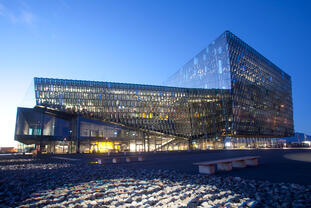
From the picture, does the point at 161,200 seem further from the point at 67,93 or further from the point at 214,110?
the point at 214,110

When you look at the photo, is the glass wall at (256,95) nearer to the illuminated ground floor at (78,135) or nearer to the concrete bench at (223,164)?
the illuminated ground floor at (78,135)

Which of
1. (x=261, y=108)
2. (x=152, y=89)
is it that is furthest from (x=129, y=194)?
(x=261, y=108)

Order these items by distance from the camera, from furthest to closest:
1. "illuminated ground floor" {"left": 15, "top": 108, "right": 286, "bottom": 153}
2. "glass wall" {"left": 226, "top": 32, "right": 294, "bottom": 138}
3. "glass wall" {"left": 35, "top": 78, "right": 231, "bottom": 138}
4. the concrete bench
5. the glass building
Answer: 1. "glass wall" {"left": 226, "top": 32, "right": 294, "bottom": 138}
2. the glass building
3. "illuminated ground floor" {"left": 15, "top": 108, "right": 286, "bottom": 153}
4. "glass wall" {"left": 35, "top": 78, "right": 231, "bottom": 138}
5. the concrete bench

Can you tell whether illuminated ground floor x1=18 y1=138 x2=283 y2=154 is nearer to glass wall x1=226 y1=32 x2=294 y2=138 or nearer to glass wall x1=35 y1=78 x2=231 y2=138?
glass wall x1=35 y1=78 x2=231 y2=138

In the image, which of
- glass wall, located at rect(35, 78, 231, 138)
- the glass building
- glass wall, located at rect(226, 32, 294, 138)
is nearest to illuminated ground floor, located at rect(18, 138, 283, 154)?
the glass building

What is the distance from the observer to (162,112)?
58.3 metres

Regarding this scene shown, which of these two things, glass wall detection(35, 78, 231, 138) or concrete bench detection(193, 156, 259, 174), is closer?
concrete bench detection(193, 156, 259, 174)

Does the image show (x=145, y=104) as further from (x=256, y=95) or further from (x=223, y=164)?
(x=223, y=164)

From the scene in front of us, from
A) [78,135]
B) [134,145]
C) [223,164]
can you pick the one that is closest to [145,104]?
[134,145]

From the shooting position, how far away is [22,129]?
176ft

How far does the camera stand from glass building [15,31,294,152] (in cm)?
5106

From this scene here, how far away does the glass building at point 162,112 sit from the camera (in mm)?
51062

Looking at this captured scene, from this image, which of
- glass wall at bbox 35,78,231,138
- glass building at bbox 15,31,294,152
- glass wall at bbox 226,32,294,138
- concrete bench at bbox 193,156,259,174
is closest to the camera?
concrete bench at bbox 193,156,259,174

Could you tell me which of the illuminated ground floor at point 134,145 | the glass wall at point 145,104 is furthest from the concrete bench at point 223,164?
the illuminated ground floor at point 134,145
